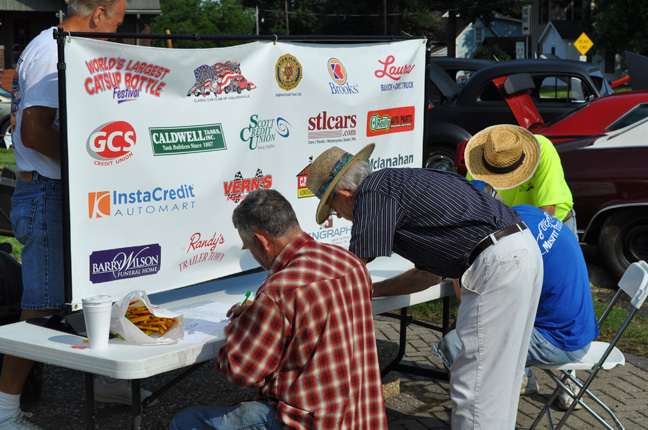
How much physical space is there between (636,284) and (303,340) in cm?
197

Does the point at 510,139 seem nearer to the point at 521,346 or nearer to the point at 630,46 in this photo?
the point at 521,346

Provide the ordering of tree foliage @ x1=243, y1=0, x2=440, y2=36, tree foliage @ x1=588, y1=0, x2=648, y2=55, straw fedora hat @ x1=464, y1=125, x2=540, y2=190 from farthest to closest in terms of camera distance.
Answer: tree foliage @ x1=243, y1=0, x2=440, y2=36
tree foliage @ x1=588, y1=0, x2=648, y2=55
straw fedora hat @ x1=464, y1=125, x2=540, y2=190

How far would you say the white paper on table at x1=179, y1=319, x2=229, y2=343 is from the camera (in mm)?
3121

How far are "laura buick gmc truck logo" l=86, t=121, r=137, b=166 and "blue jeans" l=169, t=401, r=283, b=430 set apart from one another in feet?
3.78

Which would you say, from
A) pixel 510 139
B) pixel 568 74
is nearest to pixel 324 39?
pixel 510 139

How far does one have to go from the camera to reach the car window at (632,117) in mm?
7453

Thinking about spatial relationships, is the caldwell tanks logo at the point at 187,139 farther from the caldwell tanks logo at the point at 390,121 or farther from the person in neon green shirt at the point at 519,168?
the person in neon green shirt at the point at 519,168

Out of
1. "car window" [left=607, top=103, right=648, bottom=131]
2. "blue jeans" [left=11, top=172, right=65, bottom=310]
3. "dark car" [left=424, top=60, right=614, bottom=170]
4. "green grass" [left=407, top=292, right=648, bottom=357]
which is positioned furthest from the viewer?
"dark car" [left=424, top=60, right=614, bottom=170]

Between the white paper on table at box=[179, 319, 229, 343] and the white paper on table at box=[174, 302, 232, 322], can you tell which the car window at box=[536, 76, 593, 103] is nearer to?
the white paper on table at box=[174, 302, 232, 322]

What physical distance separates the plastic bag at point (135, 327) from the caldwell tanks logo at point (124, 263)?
410mm

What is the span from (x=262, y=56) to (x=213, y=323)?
143 cm

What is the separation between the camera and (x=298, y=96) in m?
4.32

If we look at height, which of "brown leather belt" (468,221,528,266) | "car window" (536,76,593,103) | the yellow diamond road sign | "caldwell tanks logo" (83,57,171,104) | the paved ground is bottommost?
the paved ground

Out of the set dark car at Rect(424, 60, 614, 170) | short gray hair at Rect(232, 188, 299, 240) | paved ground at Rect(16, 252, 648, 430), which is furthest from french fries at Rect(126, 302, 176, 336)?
dark car at Rect(424, 60, 614, 170)
